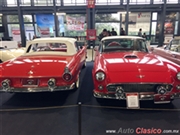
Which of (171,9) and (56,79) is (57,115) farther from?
(171,9)

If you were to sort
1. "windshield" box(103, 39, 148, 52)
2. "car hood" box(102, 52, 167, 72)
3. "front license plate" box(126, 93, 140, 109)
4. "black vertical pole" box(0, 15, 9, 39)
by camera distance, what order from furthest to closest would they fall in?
"black vertical pole" box(0, 15, 9, 39)
"windshield" box(103, 39, 148, 52)
"car hood" box(102, 52, 167, 72)
"front license plate" box(126, 93, 140, 109)

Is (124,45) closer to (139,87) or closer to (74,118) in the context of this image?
(139,87)

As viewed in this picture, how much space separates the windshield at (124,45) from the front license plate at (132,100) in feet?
6.11

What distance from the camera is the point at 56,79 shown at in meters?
2.89

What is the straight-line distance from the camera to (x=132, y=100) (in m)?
2.39

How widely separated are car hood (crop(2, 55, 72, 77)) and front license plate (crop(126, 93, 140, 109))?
1.33 metres

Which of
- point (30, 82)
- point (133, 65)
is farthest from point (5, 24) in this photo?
point (133, 65)

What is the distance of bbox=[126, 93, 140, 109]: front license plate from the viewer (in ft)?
7.69

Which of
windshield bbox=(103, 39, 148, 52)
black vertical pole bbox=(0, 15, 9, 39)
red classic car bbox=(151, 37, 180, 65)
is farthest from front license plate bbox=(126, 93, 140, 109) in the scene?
black vertical pole bbox=(0, 15, 9, 39)

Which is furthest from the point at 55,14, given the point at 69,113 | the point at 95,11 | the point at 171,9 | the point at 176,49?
the point at 69,113

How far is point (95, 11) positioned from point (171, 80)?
40.4ft

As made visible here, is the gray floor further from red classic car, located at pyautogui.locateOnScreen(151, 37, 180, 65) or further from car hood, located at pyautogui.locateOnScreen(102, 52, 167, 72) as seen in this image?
red classic car, located at pyautogui.locateOnScreen(151, 37, 180, 65)

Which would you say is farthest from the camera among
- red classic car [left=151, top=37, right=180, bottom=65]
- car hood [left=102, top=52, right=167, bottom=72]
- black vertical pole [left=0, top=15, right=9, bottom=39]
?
black vertical pole [left=0, top=15, right=9, bottom=39]

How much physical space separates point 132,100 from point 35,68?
1.93 meters
